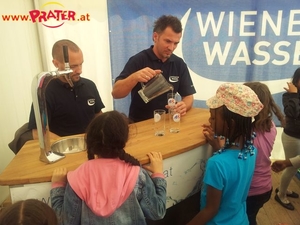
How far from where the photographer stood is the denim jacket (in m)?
1.02

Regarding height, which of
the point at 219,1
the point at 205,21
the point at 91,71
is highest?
the point at 219,1

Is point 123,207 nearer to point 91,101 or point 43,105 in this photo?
point 43,105

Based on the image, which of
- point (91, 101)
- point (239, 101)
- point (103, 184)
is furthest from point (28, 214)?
point (91, 101)

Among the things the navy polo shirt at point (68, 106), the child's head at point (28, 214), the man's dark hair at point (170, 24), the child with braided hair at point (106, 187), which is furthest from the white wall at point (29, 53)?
the child's head at point (28, 214)

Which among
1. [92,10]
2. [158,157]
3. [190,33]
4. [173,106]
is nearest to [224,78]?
[190,33]

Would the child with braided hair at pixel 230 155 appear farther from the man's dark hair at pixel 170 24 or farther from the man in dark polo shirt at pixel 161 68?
the man's dark hair at pixel 170 24

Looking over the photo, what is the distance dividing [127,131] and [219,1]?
2.17 m

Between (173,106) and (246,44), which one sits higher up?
(246,44)

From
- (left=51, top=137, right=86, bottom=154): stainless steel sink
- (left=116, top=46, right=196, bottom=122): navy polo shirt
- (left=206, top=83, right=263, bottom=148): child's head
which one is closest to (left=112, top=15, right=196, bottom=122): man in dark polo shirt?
(left=116, top=46, right=196, bottom=122): navy polo shirt

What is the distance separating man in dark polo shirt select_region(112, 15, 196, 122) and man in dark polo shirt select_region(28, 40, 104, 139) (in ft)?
0.74

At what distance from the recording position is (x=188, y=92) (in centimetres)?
218

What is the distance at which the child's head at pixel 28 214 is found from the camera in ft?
2.36

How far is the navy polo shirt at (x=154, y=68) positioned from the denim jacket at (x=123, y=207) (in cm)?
103

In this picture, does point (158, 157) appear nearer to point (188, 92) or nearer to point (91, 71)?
point (188, 92)
